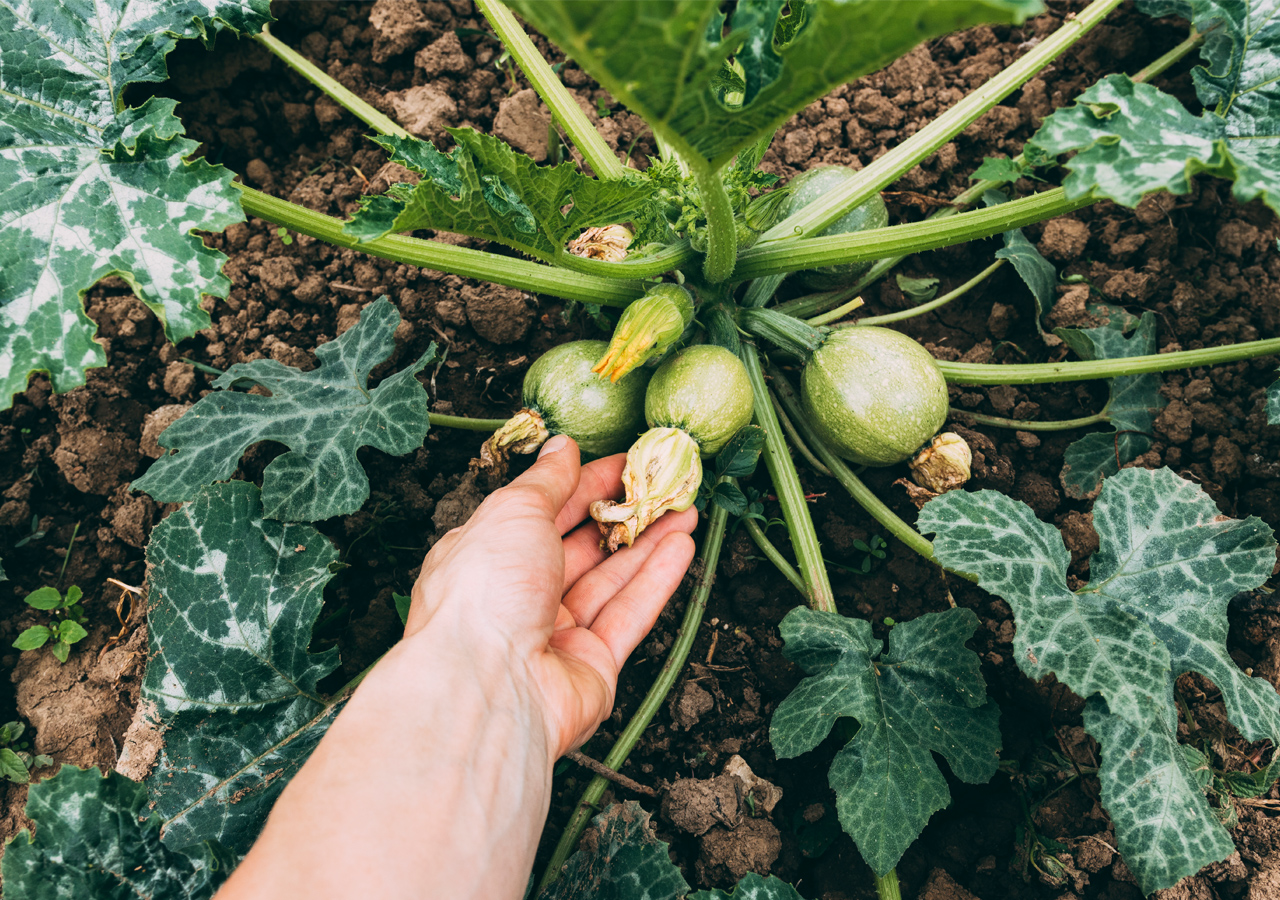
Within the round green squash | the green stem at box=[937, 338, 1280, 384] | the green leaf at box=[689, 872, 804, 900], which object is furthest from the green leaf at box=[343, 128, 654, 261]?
the green leaf at box=[689, 872, 804, 900]

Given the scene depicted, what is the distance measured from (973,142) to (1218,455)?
1460mm

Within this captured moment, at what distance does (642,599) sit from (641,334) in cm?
77

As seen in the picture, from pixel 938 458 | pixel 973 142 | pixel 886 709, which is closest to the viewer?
pixel 886 709

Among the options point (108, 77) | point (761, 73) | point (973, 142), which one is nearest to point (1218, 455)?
point (973, 142)

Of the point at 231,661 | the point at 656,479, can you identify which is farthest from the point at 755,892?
the point at 231,661

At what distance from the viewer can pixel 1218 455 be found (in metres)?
2.47

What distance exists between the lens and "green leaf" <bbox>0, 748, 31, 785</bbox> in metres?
2.34

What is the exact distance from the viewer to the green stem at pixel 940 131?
2.28 m

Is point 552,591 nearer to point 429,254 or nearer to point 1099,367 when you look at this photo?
point 429,254

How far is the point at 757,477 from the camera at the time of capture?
2.68 metres

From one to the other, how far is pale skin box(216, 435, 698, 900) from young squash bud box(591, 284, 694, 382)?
304mm

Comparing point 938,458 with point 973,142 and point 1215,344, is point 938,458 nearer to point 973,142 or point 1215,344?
point 1215,344

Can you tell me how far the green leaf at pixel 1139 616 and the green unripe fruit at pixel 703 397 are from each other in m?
0.61

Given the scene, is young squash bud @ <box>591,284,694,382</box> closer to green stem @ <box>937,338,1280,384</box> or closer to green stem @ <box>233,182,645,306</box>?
green stem @ <box>233,182,645,306</box>
